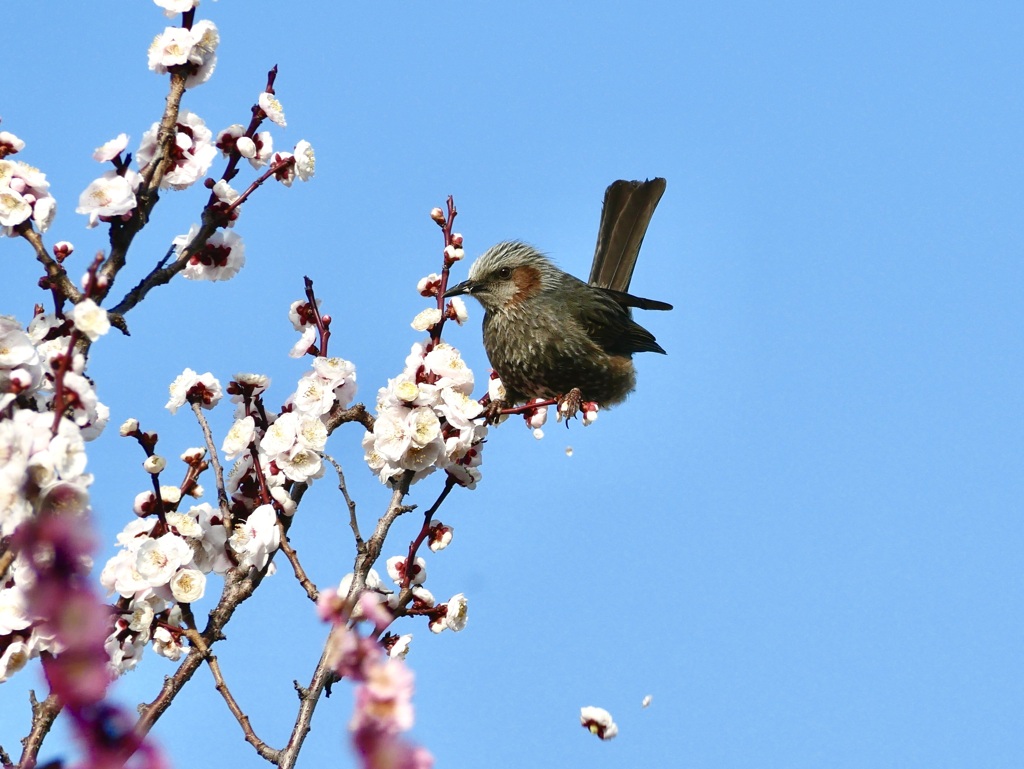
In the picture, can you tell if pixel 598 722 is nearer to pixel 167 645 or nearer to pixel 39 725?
pixel 167 645

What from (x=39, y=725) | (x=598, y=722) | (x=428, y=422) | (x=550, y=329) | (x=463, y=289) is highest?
(x=463, y=289)

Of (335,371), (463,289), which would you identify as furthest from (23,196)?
(463,289)

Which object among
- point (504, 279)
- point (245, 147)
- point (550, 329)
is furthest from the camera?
point (504, 279)

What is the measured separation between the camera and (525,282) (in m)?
7.38

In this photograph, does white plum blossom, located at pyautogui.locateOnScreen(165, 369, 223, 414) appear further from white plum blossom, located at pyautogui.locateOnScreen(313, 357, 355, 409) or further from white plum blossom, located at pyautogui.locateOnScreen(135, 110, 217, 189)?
white plum blossom, located at pyautogui.locateOnScreen(135, 110, 217, 189)

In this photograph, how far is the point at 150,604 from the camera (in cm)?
333

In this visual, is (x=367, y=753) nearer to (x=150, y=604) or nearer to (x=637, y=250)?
(x=150, y=604)

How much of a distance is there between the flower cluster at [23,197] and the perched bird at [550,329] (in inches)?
149

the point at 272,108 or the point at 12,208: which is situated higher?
the point at 272,108

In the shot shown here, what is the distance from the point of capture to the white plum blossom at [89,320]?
2311mm

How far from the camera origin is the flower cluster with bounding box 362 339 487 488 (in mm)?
3814

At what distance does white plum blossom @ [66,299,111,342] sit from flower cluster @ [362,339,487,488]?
154 cm

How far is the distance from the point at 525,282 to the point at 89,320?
17.0 feet

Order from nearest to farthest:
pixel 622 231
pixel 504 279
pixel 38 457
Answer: pixel 38 457
pixel 504 279
pixel 622 231
